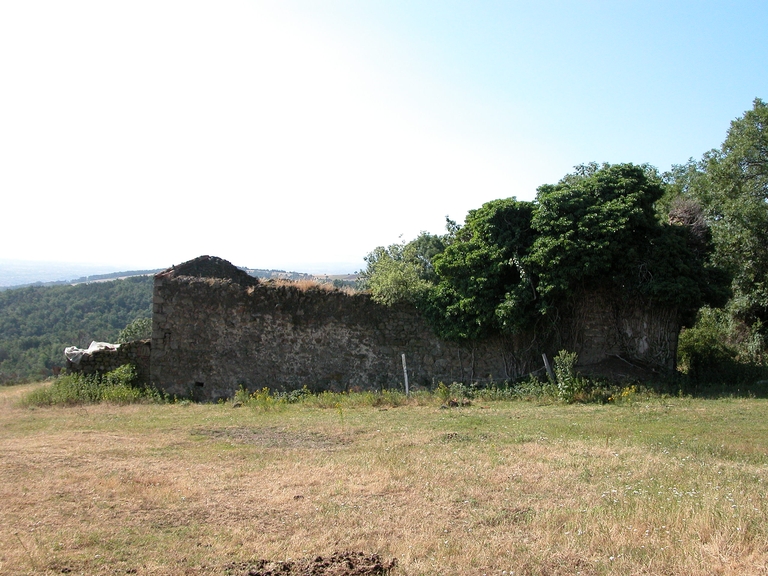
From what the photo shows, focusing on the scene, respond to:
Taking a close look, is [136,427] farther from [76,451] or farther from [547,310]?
[547,310]

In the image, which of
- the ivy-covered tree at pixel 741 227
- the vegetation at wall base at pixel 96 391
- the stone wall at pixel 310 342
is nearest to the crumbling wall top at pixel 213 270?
the stone wall at pixel 310 342

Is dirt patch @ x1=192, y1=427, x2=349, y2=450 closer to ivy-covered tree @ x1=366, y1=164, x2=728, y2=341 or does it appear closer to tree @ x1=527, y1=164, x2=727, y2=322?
ivy-covered tree @ x1=366, y1=164, x2=728, y2=341

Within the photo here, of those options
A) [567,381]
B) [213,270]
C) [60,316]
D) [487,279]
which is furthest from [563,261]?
[60,316]

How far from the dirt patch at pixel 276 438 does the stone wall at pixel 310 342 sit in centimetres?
509

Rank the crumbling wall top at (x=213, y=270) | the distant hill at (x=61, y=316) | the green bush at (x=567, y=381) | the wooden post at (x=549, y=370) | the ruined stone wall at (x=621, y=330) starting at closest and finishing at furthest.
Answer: the green bush at (x=567, y=381), the wooden post at (x=549, y=370), the ruined stone wall at (x=621, y=330), the crumbling wall top at (x=213, y=270), the distant hill at (x=61, y=316)

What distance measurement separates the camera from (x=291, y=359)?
1573 cm

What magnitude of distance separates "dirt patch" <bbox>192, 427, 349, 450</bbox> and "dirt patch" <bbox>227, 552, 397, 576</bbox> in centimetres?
428

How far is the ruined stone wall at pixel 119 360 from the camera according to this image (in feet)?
52.6

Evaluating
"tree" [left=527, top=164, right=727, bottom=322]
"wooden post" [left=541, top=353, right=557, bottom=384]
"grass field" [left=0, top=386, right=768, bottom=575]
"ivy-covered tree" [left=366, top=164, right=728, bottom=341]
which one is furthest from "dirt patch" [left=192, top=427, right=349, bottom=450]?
"tree" [left=527, top=164, right=727, bottom=322]

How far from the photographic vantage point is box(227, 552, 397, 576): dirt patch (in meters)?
4.53

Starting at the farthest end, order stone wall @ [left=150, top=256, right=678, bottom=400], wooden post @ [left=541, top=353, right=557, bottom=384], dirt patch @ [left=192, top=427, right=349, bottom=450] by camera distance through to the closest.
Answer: stone wall @ [left=150, top=256, right=678, bottom=400]
wooden post @ [left=541, top=353, right=557, bottom=384]
dirt patch @ [left=192, top=427, right=349, bottom=450]

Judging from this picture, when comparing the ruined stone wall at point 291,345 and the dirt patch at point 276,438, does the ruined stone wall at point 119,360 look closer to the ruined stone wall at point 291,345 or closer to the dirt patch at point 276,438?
the ruined stone wall at point 291,345

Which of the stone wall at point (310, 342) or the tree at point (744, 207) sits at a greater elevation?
the tree at point (744, 207)

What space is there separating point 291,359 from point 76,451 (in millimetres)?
7332
